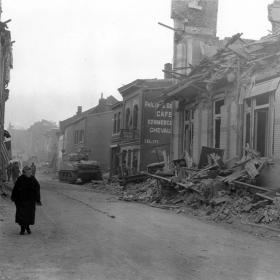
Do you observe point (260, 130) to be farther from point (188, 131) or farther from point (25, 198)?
point (25, 198)

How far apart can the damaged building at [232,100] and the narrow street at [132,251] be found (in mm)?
4814

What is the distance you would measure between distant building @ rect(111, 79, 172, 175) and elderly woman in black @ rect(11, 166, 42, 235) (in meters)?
22.2

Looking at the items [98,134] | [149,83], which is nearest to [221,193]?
[149,83]

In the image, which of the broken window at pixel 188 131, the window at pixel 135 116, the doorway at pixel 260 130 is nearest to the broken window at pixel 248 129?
the doorway at pixel 260 130

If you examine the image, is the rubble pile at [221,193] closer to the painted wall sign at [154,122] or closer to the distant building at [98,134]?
the painted wall sign at [154,122]

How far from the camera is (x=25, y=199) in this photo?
404 inches

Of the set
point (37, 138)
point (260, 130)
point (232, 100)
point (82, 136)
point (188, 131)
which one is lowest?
point (260, 130)

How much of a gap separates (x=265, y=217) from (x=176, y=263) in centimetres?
502

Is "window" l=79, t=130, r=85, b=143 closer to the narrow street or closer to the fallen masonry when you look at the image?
the fallen masonry

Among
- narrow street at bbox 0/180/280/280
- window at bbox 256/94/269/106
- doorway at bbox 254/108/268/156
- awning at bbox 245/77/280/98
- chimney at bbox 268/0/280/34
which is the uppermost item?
chimney at bbox 268/0/280/34

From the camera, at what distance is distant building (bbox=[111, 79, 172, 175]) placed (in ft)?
113

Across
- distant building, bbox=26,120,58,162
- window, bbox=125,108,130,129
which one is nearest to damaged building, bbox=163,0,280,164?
window, bbox=125,108,130,129

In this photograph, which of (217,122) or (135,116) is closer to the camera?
(217,122)

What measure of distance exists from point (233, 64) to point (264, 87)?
2287mm
